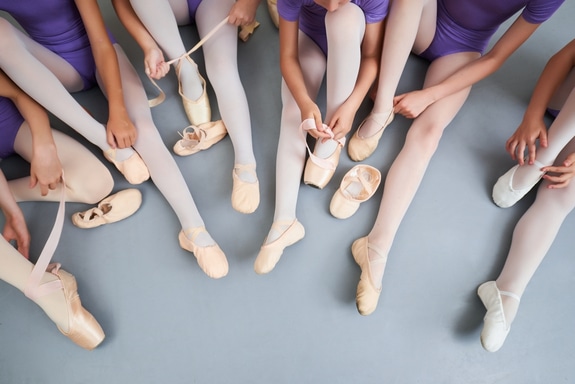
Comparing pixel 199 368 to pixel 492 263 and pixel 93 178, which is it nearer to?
pixel 93 178

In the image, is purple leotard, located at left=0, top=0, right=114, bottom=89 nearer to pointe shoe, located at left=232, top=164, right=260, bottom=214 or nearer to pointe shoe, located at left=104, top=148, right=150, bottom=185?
pointe shoe, located at left=104, top=148, right=150, bottom=185

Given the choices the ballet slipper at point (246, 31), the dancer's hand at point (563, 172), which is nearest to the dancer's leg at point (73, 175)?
the ballet slipper at point (246, 31)

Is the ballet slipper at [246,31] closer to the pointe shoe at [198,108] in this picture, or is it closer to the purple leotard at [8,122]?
the pointe shoe at [198,108]

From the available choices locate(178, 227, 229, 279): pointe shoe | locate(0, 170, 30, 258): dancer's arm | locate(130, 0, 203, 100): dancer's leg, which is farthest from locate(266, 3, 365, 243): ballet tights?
locate(0, 170, 30, 258): dancer's arm

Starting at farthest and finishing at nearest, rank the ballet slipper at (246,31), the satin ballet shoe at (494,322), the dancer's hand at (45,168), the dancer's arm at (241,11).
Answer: the ballet slipper at (246,31)
the dancer's arm at (241,11)
the dancer's hand at (45,168)
the satin ballet shoe at (494,322)

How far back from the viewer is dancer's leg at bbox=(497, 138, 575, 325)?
85cm

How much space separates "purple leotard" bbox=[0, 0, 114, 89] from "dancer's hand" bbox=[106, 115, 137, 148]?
0.20 metres

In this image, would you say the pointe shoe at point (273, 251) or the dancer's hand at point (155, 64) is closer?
the pointe shoe at point (273, 251)

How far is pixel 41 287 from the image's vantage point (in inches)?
33.2

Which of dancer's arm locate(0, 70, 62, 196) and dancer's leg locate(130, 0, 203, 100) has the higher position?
dancer's leg locate(130, 0, 203, 100)

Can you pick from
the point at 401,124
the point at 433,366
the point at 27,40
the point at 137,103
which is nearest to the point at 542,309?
the point at 433,366

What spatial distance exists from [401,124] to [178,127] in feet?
1.90

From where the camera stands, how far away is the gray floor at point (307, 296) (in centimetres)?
84

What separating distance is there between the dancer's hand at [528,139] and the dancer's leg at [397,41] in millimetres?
287
